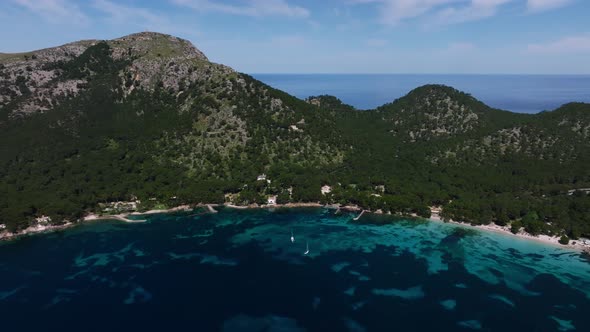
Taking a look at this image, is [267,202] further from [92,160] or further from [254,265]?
[92,160]

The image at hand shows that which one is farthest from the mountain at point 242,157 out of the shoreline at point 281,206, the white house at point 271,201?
the white house at point 271,201

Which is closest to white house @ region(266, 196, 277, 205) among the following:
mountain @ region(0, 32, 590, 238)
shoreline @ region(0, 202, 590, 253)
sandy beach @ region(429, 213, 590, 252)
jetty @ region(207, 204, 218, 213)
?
shoreline @ region(0, 202, 590, 253)

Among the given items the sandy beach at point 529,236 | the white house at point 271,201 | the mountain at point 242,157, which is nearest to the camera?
the sandy beach at point 529,236

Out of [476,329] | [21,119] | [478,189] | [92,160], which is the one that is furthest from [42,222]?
[478,189]

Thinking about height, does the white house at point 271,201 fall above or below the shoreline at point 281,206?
above

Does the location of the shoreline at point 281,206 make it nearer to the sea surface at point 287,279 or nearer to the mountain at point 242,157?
the mountain at point 242,157

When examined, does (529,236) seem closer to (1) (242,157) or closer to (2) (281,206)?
(2) (281,206)
